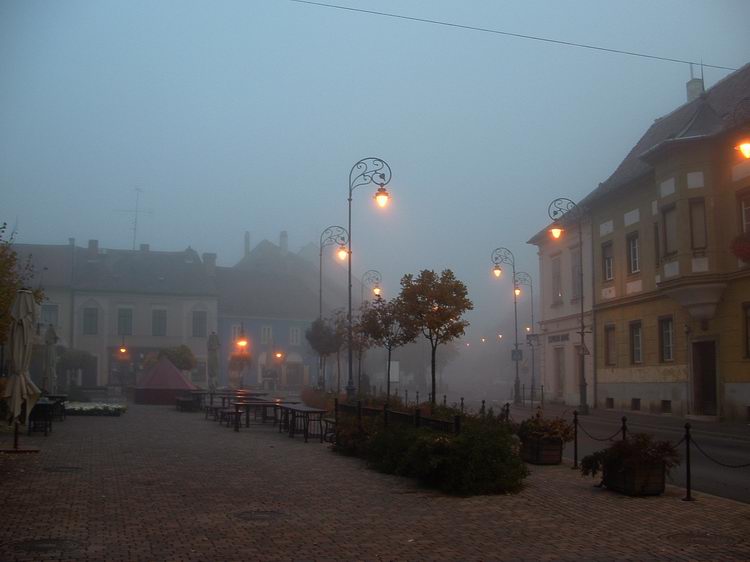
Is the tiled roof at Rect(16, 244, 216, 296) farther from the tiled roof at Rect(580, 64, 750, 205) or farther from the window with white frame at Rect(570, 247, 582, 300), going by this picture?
the tiled roof at Rect(580, 64, 750, 205)

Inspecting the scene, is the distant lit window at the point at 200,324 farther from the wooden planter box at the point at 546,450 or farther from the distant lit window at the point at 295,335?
the wooden planter box at the point at 546,450

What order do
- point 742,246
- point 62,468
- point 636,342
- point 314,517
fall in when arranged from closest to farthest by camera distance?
point 314,517 < point 62,468 < point 742,246 < point 636,342

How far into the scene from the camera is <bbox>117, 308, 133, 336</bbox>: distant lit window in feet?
219

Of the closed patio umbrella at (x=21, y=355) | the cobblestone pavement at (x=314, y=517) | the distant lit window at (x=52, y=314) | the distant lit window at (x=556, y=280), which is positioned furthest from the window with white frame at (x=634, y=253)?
the distant lit window at (x=52, y=314)

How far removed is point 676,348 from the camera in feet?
97.5

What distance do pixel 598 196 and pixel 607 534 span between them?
94.9 feet

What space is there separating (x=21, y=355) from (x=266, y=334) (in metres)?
59.7

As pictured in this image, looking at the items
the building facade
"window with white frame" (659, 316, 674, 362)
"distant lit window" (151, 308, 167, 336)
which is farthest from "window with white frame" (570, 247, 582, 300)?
"distant lit window" (151, 308, 167, 336)

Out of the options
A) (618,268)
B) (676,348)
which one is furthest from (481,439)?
(618,268)

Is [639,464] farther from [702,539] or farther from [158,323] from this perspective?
[158,323]

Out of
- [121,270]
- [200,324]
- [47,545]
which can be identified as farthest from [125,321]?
[47,545]

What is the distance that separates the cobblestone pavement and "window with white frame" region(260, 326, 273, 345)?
198ft

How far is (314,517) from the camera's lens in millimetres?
9500

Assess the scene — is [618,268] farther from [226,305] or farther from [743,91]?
[226,305]
